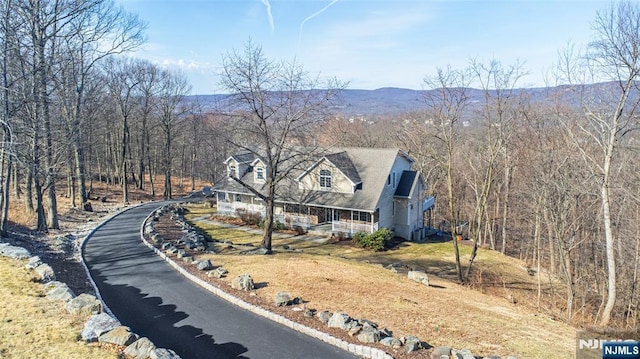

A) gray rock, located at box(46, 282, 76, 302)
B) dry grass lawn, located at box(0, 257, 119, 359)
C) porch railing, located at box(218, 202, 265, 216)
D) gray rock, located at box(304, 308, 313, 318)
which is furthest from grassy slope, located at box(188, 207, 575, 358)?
porch railing, located at box(218, 202, 265, 216)

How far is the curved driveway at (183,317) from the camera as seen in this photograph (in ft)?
33.2

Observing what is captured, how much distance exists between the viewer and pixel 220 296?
44.9 feet

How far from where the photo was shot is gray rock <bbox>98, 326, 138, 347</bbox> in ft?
29.8

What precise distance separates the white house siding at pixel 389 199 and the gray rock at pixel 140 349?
859 inches

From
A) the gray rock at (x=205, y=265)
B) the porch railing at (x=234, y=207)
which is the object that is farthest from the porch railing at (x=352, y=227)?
the gray rock at (x=205, y=265)

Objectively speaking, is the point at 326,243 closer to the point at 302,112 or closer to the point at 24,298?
the point at 302,112

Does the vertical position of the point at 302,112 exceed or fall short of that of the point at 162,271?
it exceeds it

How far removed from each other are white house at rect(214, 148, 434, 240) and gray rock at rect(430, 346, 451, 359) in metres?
18.6

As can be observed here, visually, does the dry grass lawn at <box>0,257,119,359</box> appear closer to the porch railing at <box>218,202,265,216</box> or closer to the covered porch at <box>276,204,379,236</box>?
the covered porch at <box>276,204,379,236</box>

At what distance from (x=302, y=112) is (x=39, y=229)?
1618 centimetres

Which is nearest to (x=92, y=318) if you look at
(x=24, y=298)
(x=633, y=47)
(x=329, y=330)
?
(x=24, y=298)

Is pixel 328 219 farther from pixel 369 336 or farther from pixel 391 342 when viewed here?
pixel 391 342

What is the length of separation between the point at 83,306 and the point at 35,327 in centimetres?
127

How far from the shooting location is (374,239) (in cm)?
Result: 2788
